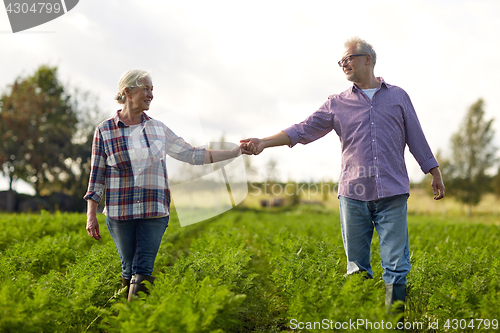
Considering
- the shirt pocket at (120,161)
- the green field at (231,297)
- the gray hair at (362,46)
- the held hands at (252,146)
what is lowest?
the green field at (231,297)

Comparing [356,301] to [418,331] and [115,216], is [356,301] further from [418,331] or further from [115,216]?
[115,216]

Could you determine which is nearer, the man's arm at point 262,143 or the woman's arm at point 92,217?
the woman's arm at point 92,217

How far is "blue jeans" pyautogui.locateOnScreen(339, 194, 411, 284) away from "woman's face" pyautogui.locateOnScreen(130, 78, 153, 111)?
1.99 meters

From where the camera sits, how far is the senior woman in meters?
3.49

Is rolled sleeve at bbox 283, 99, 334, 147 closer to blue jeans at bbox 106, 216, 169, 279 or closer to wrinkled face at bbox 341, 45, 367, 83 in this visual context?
wrinkled face at bbox 341, 45, 367, 83

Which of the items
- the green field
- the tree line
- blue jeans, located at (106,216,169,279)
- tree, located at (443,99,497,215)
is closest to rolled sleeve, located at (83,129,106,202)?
blue jeans, located at (106,216,169,279)

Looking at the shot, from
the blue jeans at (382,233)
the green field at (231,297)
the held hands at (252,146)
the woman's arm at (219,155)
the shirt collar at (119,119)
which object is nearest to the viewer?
the green field at (231,297)

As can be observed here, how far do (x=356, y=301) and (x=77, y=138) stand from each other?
3273 cm

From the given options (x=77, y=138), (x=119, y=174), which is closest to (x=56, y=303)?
(x=119, y=174)

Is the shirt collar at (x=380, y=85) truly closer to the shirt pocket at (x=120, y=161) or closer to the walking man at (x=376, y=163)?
the walking man at (x=376, y=163)

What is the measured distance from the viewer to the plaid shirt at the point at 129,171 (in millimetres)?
3490

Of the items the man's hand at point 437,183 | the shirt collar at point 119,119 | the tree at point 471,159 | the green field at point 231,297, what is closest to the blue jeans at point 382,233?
the green field at point 231,297

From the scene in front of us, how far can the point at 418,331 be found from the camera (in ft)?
12.2

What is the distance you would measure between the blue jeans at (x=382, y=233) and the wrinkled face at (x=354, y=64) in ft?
3.78
